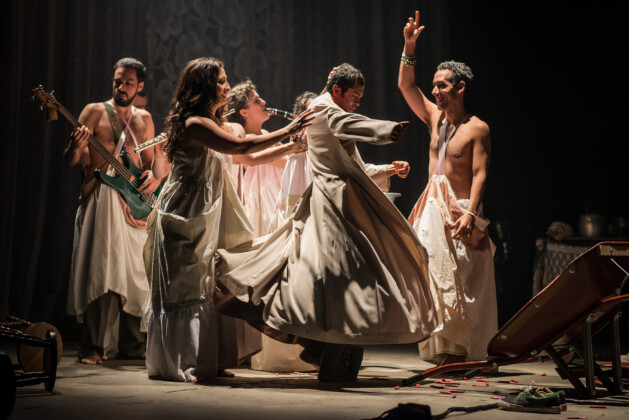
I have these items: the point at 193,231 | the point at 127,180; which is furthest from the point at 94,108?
the point at 193,231

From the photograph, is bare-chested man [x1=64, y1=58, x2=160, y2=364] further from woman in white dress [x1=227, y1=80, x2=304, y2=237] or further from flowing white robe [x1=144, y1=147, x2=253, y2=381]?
flowing white robe [x1=144, y1=147, x2=253, y2=381]

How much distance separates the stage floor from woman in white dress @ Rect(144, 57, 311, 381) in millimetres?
176

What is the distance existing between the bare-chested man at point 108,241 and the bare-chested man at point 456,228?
184 cm

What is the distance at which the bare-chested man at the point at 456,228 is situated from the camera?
14.4 ft

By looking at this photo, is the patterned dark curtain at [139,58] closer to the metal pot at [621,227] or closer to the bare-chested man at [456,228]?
the metal pot at [621,227]

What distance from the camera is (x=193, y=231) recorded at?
397 centimetres

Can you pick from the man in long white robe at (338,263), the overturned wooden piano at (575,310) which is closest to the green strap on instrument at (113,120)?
the man in long white robe at (338,263)

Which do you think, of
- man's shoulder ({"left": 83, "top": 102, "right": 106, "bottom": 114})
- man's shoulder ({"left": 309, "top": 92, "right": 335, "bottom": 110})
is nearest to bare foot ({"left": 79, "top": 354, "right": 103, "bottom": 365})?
man's shoulder ({"left": 83, "top": 102, "right": 106, "bottom": 114})

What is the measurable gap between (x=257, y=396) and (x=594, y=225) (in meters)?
4.06

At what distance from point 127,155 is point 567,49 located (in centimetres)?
459

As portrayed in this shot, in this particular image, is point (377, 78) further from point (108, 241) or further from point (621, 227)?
point (108, 241)

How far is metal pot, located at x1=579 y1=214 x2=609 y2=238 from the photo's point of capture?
648 centimetres

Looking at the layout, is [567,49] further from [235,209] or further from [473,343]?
[235,209]

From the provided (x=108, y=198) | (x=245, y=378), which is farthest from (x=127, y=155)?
(x=245, y=378)
